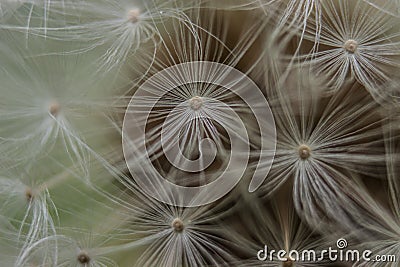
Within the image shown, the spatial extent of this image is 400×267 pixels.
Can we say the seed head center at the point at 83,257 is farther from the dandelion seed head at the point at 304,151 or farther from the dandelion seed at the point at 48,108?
the dandelion seed head at the point at 304,151

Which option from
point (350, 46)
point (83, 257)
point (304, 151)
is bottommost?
A: point (83, 257)

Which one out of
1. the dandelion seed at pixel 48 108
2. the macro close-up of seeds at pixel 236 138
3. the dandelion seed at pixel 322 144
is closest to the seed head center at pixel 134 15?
the macro close-up of seeds at pixel 236 138

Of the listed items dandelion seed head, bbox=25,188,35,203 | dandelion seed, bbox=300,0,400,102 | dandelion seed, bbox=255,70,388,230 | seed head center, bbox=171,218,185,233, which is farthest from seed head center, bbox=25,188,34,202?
dandelion seed, bbox=300,0,400,102

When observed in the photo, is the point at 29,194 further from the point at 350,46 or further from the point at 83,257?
the point at 350,46

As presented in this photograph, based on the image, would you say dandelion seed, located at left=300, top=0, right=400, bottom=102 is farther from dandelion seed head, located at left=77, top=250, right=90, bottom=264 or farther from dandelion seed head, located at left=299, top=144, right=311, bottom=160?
dandelion seed head, located at left=77, top=250, right=90, bottom=264

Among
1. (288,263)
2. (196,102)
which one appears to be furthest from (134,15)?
(288,263)
